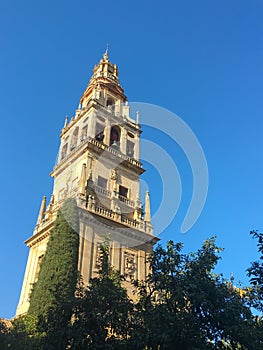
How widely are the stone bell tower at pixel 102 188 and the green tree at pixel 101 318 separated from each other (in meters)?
8.36

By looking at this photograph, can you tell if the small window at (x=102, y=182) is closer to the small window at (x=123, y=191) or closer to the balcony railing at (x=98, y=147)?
the small window at (x=123, y=191)

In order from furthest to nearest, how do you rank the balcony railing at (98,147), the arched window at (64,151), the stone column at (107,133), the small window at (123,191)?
the arched window at (64,151) → the stone column at (107,133) → the small window at (123,191) → the balcony railing at (98,147)

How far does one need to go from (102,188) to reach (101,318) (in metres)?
17.9

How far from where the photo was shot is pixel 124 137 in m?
35.7

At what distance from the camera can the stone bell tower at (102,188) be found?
26.5 m

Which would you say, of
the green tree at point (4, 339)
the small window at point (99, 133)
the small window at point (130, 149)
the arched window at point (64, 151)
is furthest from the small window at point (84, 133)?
the green tree at point (4, 339)

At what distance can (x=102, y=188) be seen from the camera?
30.1m

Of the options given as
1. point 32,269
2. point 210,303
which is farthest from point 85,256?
point 210,303

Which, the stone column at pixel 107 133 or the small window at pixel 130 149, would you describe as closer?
the stone column at pixel 107 133

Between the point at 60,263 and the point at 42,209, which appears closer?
the point at 60,263

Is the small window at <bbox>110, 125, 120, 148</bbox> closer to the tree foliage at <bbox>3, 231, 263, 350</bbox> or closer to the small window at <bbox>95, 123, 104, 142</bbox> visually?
the small window at <bbox>95, 123, 104, 142</bbox>

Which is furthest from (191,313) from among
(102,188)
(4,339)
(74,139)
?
(74,139)

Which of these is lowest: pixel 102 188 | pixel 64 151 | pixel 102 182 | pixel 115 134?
pixel 102 188

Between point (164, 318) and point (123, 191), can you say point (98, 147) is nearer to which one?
point (123, 191)
